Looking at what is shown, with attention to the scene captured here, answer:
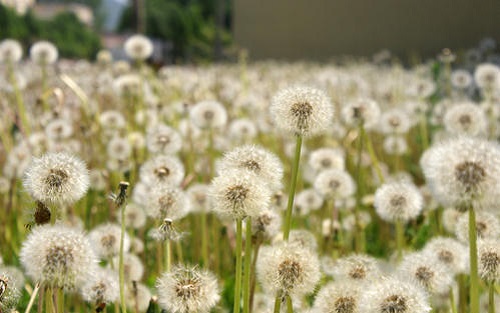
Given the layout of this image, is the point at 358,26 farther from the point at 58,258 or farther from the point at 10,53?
the point at 58,258

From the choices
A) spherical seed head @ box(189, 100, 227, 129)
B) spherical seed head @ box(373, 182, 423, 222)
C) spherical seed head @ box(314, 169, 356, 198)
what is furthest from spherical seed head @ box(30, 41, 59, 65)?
spherical seed head @ box(373, 182, 423, 222)

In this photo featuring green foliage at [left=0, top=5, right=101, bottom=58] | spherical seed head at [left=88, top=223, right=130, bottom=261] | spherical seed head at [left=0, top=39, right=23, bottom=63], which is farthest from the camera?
green foliage at [left=0, top=5, right=101, bottom=58]

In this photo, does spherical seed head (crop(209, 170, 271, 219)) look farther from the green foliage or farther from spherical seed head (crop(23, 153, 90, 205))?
the green foliage

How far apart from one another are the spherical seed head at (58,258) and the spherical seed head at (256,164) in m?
0.34

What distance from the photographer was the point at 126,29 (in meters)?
45.9

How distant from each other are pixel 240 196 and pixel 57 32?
157ft

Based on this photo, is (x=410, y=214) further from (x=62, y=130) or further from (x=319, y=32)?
(x=319, y=32)

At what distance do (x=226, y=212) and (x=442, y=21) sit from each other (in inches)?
577

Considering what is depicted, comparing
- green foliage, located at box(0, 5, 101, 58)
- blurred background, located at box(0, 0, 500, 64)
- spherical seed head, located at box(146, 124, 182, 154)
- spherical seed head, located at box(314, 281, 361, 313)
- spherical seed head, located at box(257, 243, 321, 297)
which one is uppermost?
green foliage, located at box(0, 5, 101, 58)

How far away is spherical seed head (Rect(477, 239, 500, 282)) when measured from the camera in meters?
1.18

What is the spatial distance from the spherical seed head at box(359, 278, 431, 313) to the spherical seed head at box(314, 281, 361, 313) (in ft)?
0.28

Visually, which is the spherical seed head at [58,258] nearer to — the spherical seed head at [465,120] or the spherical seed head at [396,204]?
the spherical seed head at [396,204]

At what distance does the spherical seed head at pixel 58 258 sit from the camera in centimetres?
98

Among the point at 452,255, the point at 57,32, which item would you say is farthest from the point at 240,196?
the point at 57,32
